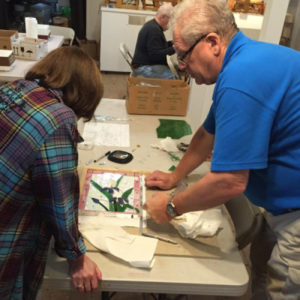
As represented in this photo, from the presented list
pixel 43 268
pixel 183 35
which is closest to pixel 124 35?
pixel 183 35

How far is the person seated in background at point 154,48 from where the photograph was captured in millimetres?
3510

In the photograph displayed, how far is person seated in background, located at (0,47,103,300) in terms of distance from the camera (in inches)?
33.0

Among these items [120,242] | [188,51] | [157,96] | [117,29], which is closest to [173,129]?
[157,96]

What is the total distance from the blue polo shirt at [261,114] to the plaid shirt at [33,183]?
1.37 feet

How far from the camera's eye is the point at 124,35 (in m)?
→ 4.99

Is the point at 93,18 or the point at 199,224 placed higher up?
the point at 93,18

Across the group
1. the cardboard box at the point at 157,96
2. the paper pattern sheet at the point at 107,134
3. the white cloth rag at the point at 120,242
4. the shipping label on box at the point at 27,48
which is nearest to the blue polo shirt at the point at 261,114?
the white cloth rag at the point at 120,242

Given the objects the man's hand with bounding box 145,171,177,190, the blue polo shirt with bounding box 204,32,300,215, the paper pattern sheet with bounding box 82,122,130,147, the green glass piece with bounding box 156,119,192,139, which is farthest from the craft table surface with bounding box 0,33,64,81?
the blue polo shirt with bounding box 204,32,300,215

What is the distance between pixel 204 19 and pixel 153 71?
2.53 metres

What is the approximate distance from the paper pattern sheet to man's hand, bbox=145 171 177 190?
0.37 meters

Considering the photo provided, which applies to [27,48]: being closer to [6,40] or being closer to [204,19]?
[6,40]

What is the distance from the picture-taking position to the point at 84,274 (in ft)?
3.05

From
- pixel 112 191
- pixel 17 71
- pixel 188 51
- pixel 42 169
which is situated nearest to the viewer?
pixel 42 169

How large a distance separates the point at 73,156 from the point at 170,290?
477mm
